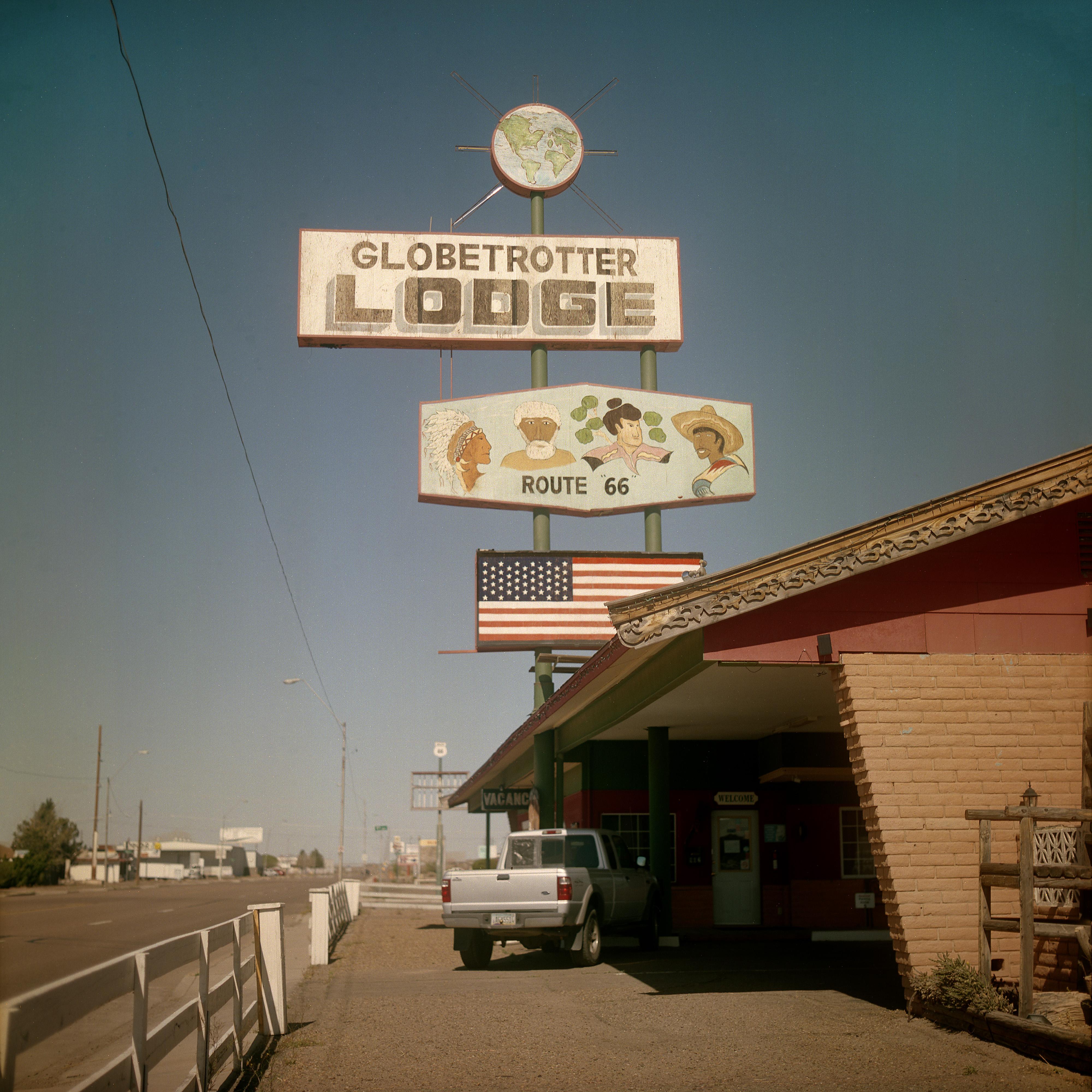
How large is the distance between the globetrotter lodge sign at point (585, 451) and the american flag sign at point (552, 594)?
1.22 m

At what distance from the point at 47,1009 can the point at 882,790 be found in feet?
24.0

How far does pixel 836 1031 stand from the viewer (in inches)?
372

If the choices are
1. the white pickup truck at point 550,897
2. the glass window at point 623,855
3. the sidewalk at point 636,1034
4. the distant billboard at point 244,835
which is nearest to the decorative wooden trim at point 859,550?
the sidewalk at point 636,1034

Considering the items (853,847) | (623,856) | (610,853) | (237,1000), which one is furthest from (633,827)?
(237,1000)

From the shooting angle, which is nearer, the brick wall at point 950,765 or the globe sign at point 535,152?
the brick wall at point 950,765

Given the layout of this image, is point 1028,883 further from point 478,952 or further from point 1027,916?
point 478,952

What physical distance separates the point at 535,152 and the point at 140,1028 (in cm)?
2324

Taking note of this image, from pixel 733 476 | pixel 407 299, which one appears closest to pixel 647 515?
pixel 733 476

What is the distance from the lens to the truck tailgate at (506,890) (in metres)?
15.1

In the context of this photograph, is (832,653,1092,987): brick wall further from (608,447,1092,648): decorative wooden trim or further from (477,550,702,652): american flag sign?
(477,550,702,652): american flag sign

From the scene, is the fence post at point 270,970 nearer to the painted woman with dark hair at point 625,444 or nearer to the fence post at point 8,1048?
the fence post at point 8,1048

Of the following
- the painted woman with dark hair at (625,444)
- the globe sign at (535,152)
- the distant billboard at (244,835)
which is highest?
the globe sign at (535,152)

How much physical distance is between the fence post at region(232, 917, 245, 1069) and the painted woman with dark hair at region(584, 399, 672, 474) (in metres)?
16.4

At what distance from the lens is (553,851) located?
1686 centimetres
